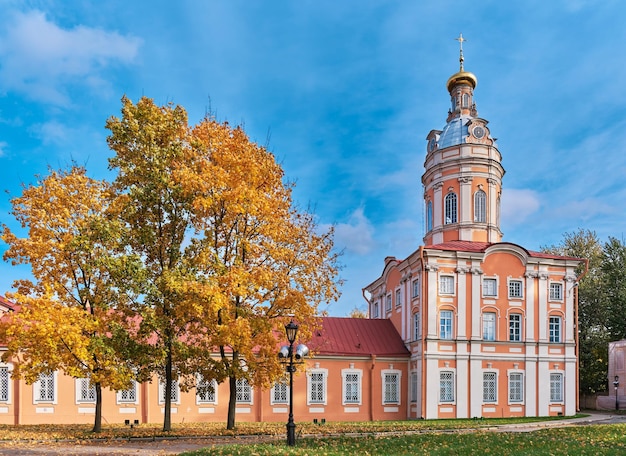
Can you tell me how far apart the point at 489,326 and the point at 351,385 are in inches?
302

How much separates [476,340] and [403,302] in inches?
173

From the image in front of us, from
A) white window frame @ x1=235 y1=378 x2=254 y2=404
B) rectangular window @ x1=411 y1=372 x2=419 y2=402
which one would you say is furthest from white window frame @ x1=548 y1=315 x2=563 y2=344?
white window frame @ x1=235 y1=378 x2=254 y2=404

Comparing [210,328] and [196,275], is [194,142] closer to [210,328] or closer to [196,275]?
[196,275]

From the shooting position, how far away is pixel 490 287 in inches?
1400

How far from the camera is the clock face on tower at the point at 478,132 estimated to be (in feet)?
130

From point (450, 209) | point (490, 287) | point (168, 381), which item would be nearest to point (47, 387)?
point (168, 381)

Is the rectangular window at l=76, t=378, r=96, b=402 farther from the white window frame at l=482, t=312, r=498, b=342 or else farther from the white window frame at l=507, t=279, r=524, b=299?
the white window frame at l=507, t=279, r=524, b=299

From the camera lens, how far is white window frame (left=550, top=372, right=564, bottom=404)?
35469 mm

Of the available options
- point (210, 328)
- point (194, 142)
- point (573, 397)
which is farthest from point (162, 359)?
point (573, 397)

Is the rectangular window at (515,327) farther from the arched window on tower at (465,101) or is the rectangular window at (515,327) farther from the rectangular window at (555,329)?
the arched window on tower at (465,101)

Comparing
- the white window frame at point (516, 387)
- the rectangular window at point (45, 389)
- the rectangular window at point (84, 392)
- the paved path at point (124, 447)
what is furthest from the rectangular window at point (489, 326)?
the rectangular window at point (45, 389)

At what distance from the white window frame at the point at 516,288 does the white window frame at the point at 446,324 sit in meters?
3.54

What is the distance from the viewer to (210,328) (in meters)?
22.4

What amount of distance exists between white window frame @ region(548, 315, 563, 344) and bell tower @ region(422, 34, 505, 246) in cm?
530
